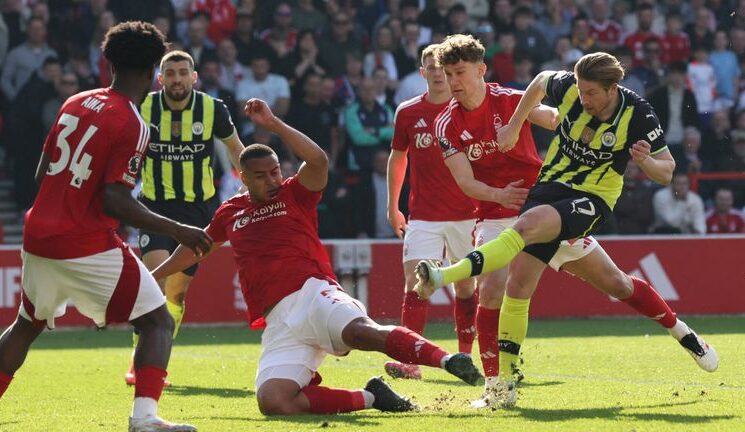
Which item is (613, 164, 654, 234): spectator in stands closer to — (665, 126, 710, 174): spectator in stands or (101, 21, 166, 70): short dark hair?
(665, 126, 710, 174): spectator in stands

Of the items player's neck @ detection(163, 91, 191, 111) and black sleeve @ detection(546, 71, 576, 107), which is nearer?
black sleeve @ detection(546, 71, 576, 107)

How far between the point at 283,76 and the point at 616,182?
1018 centimetres

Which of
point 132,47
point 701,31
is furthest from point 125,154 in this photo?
point 701,31

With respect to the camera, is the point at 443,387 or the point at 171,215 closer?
the point at 443,387

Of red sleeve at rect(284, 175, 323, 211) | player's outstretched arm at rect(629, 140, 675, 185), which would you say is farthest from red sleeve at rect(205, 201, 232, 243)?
player's outstretched arm at rect(629, 140, 675, 185)

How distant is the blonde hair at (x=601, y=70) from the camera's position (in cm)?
755

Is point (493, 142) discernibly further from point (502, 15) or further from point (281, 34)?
point (502, 15)

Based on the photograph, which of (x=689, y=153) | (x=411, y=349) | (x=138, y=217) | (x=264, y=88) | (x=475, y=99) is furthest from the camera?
(x=689, y=153)

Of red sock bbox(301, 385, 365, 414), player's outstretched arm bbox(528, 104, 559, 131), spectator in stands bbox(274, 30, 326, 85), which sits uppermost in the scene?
player's outstretched arm bbox(528, 104, 559, 131)

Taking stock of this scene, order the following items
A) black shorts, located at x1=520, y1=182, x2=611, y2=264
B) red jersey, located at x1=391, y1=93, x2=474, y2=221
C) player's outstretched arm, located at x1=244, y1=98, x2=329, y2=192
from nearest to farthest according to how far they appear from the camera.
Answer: player's outstretched arm, located at x1=244, y1=98, x2=329, y2=192 → black shorts, located at x1=520, y1=182, x2=611, y2=264 → red jersey, located at x1=391, y1=93, x2=474, y2=221

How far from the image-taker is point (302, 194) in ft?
26.1

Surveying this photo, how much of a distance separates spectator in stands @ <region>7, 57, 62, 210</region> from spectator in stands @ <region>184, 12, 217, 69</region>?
1.77 metres

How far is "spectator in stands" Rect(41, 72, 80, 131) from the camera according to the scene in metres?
16.5

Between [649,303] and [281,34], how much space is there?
10296 millimetres
